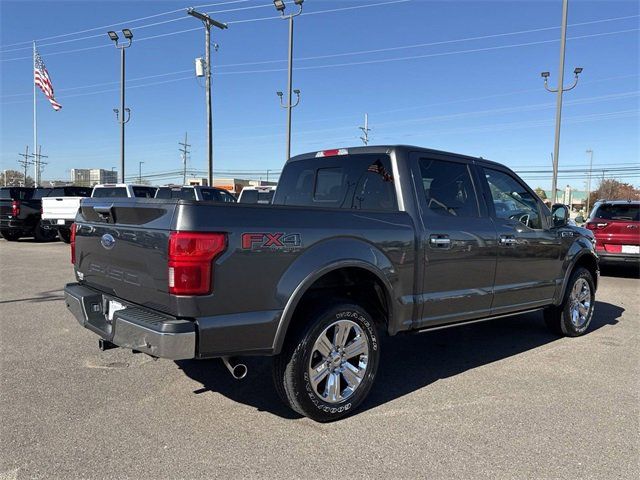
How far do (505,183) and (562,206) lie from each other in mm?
976

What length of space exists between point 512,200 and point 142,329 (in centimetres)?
388

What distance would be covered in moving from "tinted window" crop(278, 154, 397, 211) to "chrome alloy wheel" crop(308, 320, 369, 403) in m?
1.10

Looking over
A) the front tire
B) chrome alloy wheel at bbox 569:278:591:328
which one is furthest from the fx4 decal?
chrome alloy wheel at bbox 569:278:591:328

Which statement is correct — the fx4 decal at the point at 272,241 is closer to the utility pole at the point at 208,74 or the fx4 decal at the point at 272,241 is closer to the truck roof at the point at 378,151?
the truck roof at the point at 378,151

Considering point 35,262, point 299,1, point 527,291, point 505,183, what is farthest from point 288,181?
point 299,1

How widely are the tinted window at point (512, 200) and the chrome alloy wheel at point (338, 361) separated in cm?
213

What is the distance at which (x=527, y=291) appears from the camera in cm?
528

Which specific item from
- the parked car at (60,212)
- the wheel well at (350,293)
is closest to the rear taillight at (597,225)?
the wheel well at (350,293)

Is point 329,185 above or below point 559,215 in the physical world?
above

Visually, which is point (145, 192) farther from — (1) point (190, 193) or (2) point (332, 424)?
(2) point (332, 424)

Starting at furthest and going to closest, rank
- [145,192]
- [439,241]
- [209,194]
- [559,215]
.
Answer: [209,194], [145,192], [559,215], [439,241]

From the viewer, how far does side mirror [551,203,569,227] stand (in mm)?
5750

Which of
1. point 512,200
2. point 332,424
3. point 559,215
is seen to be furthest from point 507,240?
point 332,424

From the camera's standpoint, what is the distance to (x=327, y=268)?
11.4ft
